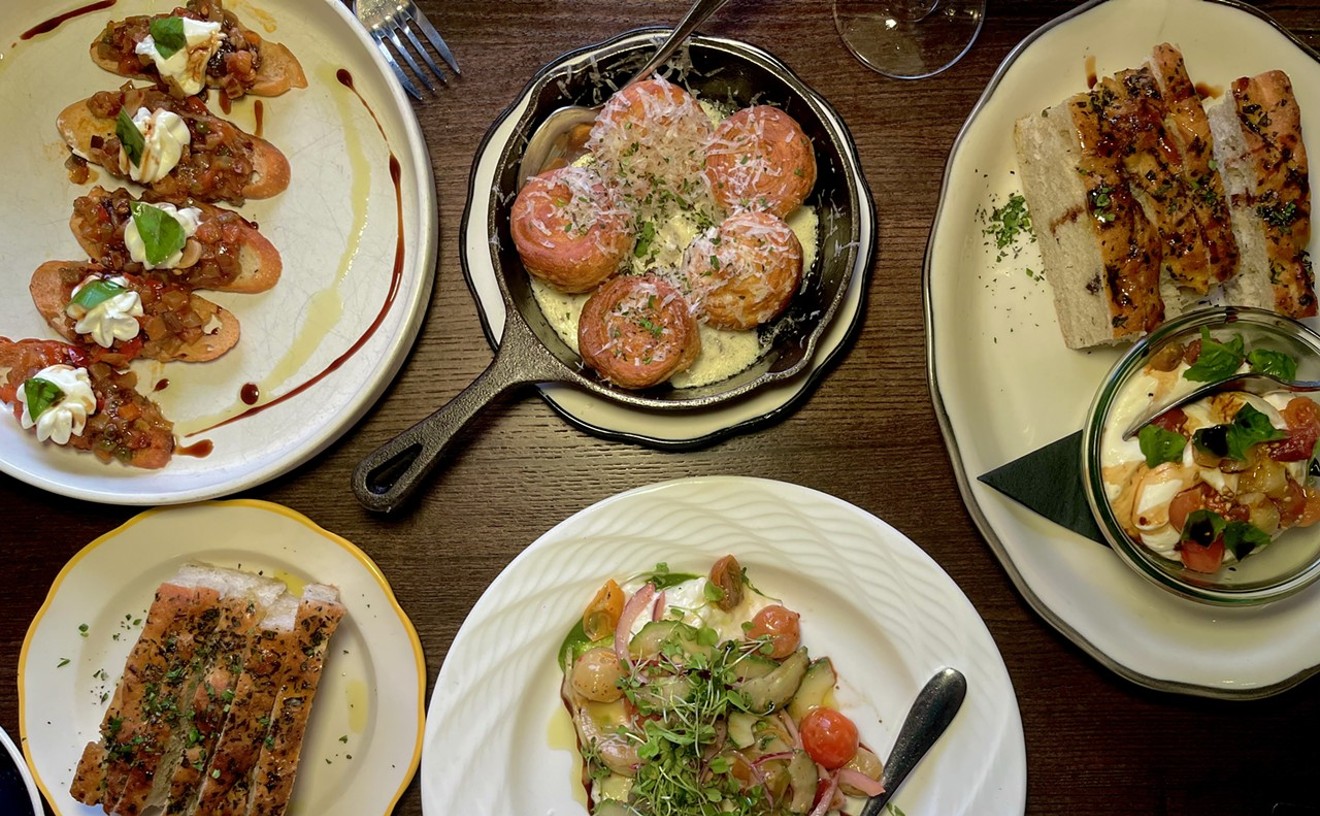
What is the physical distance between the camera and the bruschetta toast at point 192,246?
2.22 meters

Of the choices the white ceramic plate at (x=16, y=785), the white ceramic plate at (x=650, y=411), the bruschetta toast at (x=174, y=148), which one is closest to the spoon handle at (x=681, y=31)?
the white ceramic plate at (x=650, y=411)

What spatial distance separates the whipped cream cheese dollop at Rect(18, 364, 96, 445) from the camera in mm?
2133

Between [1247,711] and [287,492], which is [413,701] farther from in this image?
[1247,711]

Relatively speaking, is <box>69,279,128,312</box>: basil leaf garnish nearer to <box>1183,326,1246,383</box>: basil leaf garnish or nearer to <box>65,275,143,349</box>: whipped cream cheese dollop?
<box>65,275,143,349</box>: whipped cream cheese dollop

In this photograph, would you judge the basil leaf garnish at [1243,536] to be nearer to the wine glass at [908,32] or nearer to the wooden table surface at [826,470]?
the wooden table surface at [826,470]

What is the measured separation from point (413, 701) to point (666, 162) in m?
1.52

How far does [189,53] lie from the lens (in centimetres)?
225

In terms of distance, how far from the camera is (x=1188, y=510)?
1928 mm

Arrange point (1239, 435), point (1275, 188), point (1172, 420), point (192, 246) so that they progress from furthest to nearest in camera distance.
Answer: point (192, 246) < point (1275, 188) < point (1172, 420) < point (1239, 435)

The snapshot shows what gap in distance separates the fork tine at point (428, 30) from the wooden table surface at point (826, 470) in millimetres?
45

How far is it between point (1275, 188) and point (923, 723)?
158cm

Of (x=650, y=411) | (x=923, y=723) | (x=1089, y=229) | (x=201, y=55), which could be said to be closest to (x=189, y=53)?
(x=201, y=55)

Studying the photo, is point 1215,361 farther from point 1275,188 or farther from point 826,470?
point 826,470

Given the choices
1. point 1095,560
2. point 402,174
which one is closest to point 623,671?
point 1095,560
